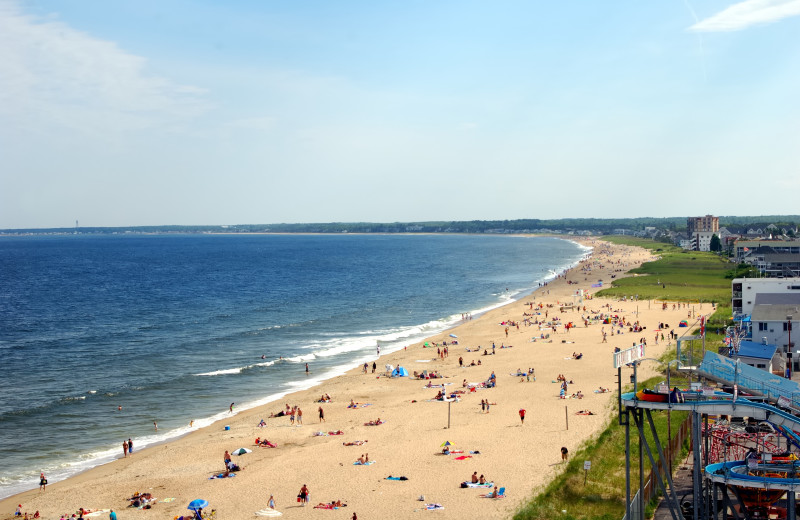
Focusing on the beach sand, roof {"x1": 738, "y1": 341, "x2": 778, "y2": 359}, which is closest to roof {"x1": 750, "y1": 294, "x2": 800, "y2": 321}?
roof {"x1": 738, "y1": 341, "x2": 778, "y2": 359}

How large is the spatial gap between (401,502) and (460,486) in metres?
2.84

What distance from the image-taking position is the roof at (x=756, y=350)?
36.7 meters

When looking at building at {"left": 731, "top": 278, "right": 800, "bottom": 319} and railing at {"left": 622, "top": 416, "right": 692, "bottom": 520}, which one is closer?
railing at {"left": 622, "top": 416, "right": 692, "bottom": 520}

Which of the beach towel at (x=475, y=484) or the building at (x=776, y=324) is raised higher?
the building at (x=776, y=324)

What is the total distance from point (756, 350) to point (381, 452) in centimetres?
2131

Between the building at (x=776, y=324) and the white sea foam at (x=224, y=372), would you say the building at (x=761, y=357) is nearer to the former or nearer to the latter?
the building at (x=776, y=324)

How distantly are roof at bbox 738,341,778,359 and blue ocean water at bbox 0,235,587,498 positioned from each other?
90.7 feet

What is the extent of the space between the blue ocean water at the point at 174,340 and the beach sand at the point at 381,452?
9.93ft

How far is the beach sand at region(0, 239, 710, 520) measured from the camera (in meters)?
27.2

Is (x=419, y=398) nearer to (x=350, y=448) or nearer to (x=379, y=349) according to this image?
(x=350, y=448)

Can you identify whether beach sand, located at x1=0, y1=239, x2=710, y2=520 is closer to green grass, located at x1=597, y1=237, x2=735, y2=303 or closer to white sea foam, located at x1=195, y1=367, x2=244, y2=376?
white sea foam, located at x1=195, y1=367, x2=244, y2=376

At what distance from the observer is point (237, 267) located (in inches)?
6511

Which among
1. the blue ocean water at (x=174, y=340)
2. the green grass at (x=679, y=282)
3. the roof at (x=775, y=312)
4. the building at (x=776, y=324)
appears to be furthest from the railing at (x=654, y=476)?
the green grass at (x=679, y=282)

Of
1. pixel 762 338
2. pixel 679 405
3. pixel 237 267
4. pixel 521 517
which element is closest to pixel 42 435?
pixel 521 517
